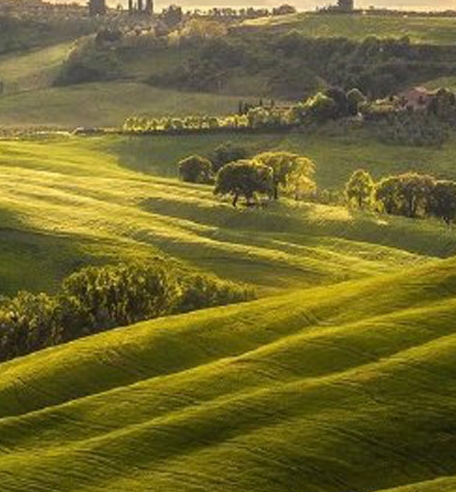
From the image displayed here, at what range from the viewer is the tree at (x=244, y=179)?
19075 cm

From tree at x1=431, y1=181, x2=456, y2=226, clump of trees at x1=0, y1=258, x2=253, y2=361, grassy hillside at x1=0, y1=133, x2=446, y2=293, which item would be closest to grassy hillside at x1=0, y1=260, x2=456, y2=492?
clump of trees at x1=0, y1=258, x2=253, y2=361

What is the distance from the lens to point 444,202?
195000 mm

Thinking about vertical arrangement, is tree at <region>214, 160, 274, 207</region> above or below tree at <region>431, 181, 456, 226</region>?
above

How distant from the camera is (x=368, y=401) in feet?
249

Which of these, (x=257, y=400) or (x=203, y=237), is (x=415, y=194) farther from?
(x=257, y=400)

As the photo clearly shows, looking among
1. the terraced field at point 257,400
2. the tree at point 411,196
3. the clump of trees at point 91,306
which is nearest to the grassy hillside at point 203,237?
the tree at point 411,196

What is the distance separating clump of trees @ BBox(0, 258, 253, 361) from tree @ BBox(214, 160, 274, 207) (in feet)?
218

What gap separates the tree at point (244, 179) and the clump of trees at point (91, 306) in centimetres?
6630

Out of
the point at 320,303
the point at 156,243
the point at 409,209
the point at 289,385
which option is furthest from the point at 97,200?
the point at 289,385

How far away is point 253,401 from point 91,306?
137ft

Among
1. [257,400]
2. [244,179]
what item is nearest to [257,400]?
[257,400]

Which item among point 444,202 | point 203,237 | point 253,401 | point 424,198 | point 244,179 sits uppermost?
point 253,401

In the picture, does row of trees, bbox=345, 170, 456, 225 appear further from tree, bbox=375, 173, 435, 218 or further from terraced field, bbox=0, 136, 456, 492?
terraced field, bbox=0, 136, 456, 492

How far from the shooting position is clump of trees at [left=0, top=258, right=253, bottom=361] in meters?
114
